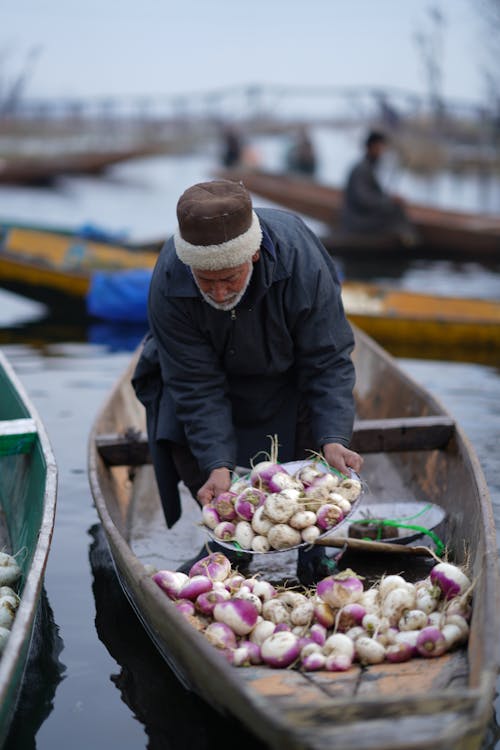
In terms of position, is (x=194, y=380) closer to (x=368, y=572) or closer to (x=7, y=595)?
(x=7, y=595)

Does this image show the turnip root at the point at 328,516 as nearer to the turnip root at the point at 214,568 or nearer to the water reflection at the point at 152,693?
the turnip root at the point at 214,568

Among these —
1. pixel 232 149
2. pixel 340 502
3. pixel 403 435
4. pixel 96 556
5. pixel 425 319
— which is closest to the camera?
pixel 340 502

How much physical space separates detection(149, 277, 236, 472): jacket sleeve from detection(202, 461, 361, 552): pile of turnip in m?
0.24

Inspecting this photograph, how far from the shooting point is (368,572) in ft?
14.2

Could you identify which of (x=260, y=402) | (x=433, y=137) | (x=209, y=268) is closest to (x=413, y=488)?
(x=260, y=402)

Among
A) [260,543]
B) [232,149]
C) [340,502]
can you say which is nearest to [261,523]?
[260,543]

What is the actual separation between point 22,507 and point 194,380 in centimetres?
113

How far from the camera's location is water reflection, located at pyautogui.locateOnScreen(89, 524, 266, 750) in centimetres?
334

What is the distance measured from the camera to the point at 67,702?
3682mm

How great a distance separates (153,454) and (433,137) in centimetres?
3020

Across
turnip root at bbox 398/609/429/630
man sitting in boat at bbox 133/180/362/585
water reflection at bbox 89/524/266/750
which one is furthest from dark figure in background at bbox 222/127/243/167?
turnip root at bbox 398/609/429/630

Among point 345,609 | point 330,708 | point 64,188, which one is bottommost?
point 64,188

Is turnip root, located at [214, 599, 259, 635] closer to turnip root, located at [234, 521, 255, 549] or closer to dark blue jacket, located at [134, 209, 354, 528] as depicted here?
turnip root, located at [234, 521, 255, 549]

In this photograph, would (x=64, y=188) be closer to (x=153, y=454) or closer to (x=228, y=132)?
(x=228, y=132)
